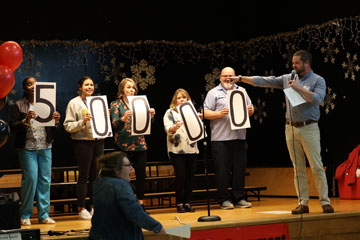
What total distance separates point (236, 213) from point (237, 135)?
1.01 m

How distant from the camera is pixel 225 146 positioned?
6.77 meters

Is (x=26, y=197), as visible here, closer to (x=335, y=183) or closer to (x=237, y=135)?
(x=237, y=135)

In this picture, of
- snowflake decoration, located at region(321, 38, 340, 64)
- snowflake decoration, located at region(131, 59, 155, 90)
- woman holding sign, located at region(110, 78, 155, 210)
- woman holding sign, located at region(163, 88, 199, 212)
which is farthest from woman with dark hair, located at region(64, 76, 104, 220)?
snowflake decoration, located at region(321, 38, 340, 64)

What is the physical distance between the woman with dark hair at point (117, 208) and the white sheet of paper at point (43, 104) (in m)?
1.90

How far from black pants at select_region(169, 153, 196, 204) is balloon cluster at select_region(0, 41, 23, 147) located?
6.57 ft

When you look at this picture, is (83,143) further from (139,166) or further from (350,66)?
(350,66)

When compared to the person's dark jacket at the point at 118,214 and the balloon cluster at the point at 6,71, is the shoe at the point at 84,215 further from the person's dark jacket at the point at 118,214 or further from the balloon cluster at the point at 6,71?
the person's dark jacket at the point at 118,214

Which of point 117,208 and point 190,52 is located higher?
point 190,52

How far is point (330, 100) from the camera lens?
7.93 meters

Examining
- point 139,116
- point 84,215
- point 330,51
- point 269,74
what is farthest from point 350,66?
point 84,215

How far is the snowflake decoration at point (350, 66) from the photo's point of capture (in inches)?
299

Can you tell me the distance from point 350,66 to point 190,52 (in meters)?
2.48

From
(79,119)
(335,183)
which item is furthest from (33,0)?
(335,183)

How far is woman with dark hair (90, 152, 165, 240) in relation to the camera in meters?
3.97
